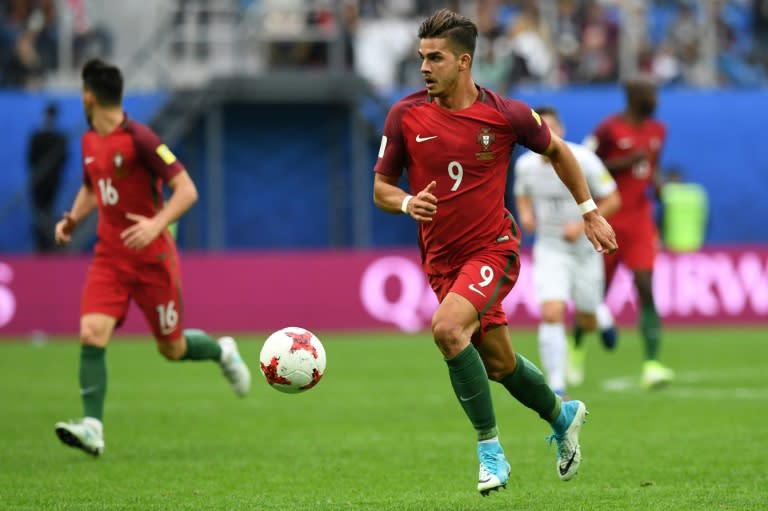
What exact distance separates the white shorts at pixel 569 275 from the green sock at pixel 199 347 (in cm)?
318

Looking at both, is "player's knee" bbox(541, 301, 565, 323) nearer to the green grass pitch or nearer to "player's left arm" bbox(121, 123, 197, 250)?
the green grass pitch

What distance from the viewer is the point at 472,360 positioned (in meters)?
7.86

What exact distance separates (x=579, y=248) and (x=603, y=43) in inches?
547

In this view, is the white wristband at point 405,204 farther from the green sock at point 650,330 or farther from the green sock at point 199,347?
the green sock at point 650,330

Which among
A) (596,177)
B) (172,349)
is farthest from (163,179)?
(596,177)

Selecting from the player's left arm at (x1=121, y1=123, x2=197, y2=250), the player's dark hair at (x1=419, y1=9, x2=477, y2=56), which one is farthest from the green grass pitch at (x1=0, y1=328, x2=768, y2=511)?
the player's dark hair at (x1=419, y1=9, x2=477, y2=56)

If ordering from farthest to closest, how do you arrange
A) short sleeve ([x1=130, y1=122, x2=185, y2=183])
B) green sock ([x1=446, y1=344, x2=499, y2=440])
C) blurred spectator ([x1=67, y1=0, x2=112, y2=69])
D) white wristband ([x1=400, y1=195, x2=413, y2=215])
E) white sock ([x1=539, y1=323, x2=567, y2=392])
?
blurred spectator ([x1=67, y1=0, x2=112, y2=69]), white sock ([x1=539, y1=323, x2=567, y2=392]), short sleeve ([x1=130, y1=122, x2=185, y2=183]), green sock ([x1=446, y1=344, x2=499, y2=440]), white wristband ([x1=400, y1=195, x2=413, y2=215])

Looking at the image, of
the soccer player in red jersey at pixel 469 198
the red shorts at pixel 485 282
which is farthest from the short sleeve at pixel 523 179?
the red shorts at pixel 485 282

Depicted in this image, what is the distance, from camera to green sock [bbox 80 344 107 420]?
33.2ft

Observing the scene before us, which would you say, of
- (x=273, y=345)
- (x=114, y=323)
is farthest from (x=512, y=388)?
(x=114, y=323)

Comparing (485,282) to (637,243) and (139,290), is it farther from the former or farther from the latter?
(637,243)

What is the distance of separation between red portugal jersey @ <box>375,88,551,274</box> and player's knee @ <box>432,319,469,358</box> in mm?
539

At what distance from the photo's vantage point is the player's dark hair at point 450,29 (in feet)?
26.1

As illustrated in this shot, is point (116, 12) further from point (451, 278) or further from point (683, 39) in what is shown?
point (451, 278)
